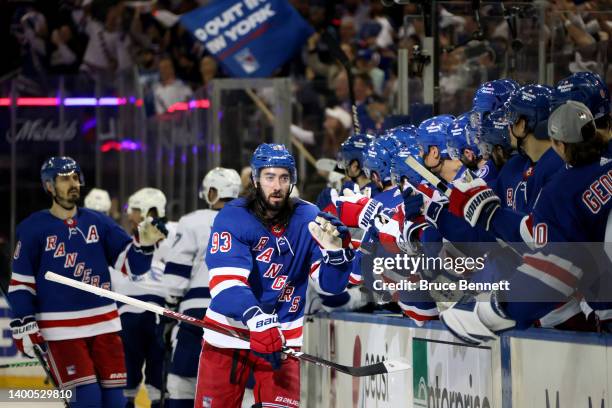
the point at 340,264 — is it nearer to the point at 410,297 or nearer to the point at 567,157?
the point at 410,297

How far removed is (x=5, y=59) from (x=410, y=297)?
791 centimetres

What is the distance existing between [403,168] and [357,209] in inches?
19.2

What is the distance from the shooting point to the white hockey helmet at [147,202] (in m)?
8.35

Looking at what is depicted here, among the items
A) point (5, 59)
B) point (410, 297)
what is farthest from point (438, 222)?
point (5, 59)

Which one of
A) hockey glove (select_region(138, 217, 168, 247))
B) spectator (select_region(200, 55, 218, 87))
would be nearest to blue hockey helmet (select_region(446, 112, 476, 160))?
hockey glove (select_region(138, 217, 168, 247))

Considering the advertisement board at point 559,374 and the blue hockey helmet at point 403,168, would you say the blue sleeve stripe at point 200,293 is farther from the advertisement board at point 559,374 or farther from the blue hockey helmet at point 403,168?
the advertisement board at point 559,374

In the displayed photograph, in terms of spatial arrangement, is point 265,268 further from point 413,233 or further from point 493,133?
point 493,133

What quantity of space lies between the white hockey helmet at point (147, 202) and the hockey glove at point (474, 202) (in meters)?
4.56

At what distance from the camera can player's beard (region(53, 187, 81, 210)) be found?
675cm

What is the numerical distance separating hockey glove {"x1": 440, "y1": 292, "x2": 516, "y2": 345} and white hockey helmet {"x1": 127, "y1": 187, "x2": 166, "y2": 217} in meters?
4.49

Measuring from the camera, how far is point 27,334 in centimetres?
654

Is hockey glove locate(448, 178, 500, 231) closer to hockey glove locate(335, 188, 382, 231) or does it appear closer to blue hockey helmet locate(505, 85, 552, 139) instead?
blue hockey helmet locate(505, 85, 552, 139)

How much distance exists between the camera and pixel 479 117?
193 inches

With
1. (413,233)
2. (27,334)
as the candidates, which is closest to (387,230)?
(413,233)
